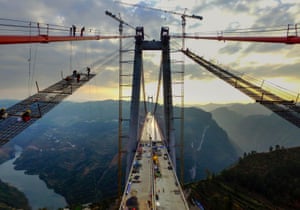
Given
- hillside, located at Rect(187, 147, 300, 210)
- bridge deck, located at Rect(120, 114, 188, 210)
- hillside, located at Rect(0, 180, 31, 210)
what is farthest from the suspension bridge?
hillside, located at Rect(0, 180, 31, 210)

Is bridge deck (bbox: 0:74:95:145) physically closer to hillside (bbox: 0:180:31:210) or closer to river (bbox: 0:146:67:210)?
hillside (bbox: 0:180:31:210)

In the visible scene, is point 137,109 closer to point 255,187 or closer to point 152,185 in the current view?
point 152,185

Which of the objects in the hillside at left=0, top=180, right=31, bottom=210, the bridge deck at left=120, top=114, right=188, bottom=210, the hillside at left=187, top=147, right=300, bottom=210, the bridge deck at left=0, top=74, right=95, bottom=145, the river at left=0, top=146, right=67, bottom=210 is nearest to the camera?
the bridge deck at left=0, top=74, right=95, bottom=145

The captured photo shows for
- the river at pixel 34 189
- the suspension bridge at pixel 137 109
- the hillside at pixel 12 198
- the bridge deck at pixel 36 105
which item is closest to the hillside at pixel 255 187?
the suspension bridge at pixel 137 109

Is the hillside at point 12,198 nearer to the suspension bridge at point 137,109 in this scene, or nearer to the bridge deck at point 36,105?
the suspension bridge at point 137,109

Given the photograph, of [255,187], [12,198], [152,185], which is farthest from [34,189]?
[152,185]

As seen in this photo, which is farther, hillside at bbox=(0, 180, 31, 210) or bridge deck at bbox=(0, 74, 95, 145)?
hillside at bbox=(0, 180, 31, 210)

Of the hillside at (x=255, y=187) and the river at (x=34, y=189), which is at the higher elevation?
the hillside at (x=255, y=187)
